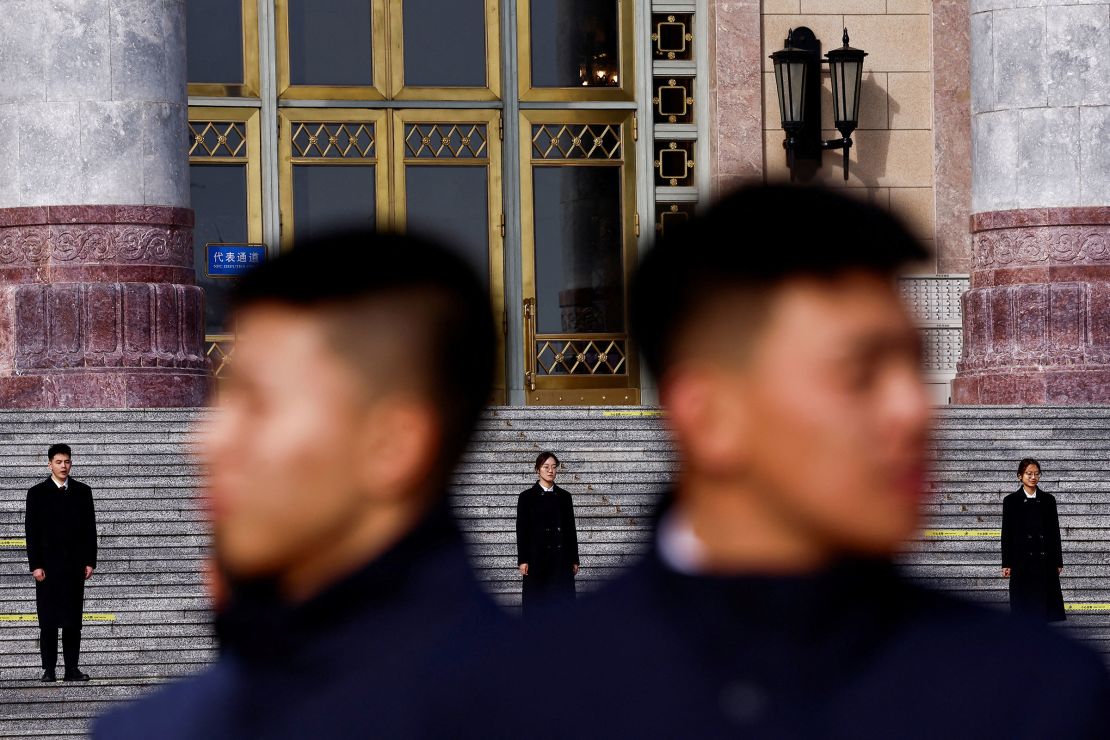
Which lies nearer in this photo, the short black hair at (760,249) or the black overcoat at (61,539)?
the short black hair at (760,249)

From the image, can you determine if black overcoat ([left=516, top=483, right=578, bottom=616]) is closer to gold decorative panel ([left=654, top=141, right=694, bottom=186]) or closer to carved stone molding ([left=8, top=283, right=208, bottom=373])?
carved stone molding ([left=8, top=283, right=208, bottom=373])

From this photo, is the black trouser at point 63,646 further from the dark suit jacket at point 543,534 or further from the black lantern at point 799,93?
the black lantern at point 799,93

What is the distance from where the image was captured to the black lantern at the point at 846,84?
1773 cm

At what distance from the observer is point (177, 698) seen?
182 centimetres

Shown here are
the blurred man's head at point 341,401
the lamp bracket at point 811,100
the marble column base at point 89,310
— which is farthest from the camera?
the lamp bracket at point 811,100

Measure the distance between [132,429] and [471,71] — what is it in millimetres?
5913

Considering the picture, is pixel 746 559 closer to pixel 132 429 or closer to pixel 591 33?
pixel 132 429

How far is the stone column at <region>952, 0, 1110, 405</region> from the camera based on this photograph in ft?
53.9

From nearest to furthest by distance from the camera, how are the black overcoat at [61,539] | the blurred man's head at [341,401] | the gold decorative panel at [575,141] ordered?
the blurred man's head at [341,401]
the black overcoat at [61,539]
the gold decorative panel at [575,141]

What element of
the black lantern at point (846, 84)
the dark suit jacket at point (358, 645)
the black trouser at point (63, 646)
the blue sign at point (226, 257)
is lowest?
the black trouser at point (63, 646)

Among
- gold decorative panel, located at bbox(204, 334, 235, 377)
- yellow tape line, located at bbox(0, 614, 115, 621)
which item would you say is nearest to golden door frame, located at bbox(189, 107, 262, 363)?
gold decorative panel, located at bbox(204, 334, 235, 377)

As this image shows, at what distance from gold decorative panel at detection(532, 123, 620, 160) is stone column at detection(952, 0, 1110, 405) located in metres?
3.53

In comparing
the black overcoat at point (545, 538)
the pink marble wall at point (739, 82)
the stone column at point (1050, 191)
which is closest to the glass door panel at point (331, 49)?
the pink marble wall at point (739, 82)

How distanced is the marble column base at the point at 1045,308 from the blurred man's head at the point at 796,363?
15.3 meters
